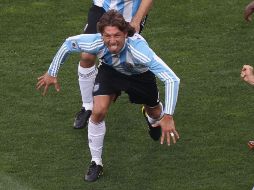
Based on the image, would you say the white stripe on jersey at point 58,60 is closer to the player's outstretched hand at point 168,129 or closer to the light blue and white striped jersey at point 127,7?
the light blue and white striped jersey at point 127,7

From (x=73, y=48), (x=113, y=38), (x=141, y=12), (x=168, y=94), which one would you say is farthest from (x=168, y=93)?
(x=141, y=12)

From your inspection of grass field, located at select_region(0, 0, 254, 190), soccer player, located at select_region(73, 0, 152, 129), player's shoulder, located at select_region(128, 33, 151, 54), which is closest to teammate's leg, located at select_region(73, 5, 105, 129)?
soccer player, located at select_region(73, 0, 152, 129)

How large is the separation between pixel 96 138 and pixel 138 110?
63.8 inches

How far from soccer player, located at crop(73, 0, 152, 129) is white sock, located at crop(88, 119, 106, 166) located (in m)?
0.98

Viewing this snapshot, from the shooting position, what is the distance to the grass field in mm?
8969

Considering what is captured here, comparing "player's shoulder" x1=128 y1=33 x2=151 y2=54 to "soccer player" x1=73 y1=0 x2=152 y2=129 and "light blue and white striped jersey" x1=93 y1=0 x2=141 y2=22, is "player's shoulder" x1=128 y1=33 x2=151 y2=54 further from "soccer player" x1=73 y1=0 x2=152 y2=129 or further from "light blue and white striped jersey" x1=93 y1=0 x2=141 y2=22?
"light blue and white striped jersey" x1=93 y1=0 x2=141 y2=22

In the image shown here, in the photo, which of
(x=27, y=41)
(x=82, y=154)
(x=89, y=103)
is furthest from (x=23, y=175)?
(x=27, y=41)

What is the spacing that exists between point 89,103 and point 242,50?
279 cm

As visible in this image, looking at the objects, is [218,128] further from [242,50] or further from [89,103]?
[242,50]

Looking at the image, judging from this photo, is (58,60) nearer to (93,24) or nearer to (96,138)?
(96,138)

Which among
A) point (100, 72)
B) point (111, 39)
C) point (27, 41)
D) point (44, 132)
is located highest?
point (111, 39)

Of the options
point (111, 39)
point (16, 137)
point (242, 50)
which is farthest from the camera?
point (242, 50)

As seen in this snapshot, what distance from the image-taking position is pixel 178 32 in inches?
494

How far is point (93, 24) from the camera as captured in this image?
9.70 m
